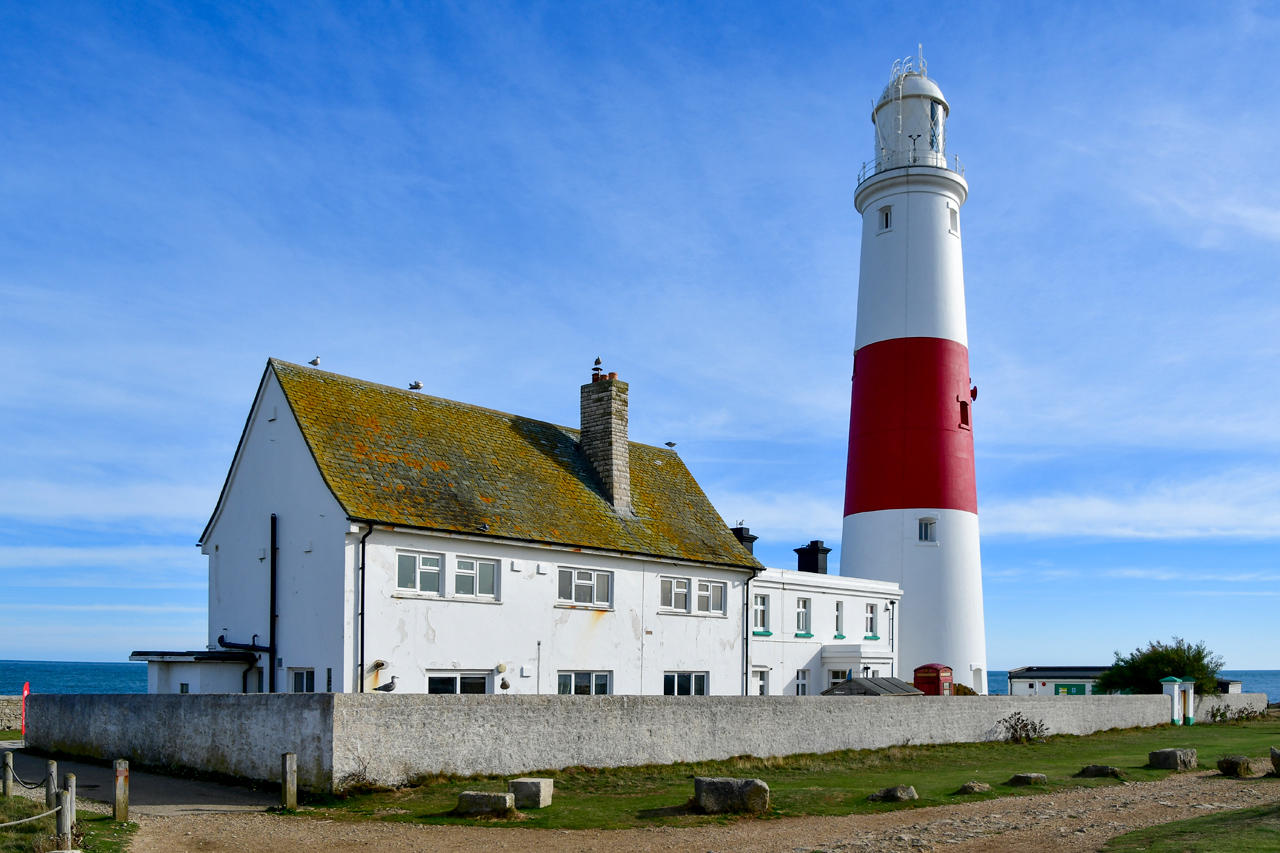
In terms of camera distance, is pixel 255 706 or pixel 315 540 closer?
pixel 255 706

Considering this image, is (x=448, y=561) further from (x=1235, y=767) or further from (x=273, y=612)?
(x=1235, y=767)

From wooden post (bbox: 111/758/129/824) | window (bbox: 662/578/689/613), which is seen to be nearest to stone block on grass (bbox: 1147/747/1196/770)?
window (bbox: 662/578/689/613)

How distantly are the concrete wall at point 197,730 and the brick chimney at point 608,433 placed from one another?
13.0 metres

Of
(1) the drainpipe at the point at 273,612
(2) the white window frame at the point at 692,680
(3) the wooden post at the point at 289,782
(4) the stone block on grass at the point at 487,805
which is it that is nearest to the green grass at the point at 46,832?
(3) the wooden post at the point at 289,782

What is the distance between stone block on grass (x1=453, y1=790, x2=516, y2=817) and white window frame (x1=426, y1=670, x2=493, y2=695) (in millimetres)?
7720

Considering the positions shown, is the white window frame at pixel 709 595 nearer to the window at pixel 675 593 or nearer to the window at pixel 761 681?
the window at pixel 675 593

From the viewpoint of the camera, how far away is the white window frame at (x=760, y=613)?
113 feet

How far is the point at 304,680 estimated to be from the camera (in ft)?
80.9

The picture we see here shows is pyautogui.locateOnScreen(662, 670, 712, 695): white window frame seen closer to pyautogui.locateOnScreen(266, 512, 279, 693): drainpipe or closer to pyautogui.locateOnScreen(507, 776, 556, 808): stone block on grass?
pyautogui.locateOnScreen(266, 512, 279, 693): drainpipe

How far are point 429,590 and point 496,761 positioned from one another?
5.37 m

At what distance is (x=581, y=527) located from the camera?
28.7 meters

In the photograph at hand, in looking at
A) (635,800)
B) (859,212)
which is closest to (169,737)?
(635,800)

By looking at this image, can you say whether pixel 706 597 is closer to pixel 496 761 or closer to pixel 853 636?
pixel 853 636

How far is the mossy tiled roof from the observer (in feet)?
82.7
